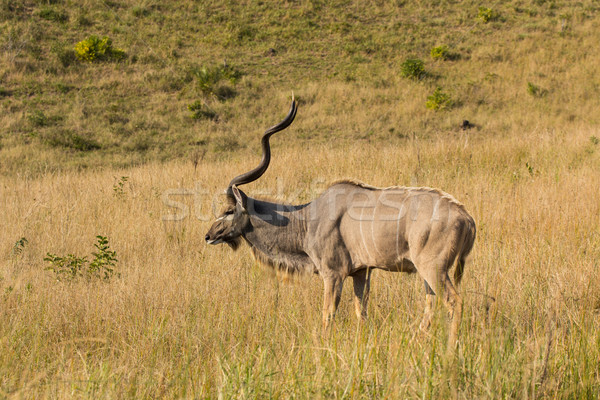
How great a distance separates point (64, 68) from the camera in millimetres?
23891

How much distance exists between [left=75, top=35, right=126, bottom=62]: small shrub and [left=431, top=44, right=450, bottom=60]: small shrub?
1487 centimetres

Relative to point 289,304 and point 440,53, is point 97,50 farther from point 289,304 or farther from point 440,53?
point 289,304

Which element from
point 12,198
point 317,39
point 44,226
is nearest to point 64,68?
point 317,39

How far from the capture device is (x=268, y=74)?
2548 cm

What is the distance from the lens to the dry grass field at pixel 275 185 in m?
3.21

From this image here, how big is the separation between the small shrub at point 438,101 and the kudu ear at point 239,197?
54.9 feet

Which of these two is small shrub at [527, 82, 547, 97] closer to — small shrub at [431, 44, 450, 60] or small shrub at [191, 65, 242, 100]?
small shrub at [431, 44, 450, 60]

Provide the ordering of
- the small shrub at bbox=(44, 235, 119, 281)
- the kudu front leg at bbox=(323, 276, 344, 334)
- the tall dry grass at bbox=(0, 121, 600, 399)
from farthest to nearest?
the small shrub at bbox=(44, 235, 119, 281) → the kudu front leg at bbox=(323, 276, 344, 334) → the tall dry grass at bbox=(0, 121, 600, 399)

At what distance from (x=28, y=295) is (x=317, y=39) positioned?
2647cm

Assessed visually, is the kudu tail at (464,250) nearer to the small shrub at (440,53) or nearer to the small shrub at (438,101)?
the small shrub at (438,101)

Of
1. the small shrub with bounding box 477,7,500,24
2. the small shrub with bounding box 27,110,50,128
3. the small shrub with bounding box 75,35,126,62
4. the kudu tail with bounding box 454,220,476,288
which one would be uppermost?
the small shrub with bounding box 477,7,500,24

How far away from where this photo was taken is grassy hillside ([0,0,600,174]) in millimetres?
19172

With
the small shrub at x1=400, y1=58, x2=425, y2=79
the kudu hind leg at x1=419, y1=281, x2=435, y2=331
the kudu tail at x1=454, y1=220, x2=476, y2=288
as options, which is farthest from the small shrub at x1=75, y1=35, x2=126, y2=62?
the kudu tail at x1=454, y1=220, x2=476, y2=288

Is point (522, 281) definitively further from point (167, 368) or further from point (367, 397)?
point (167, 368)
